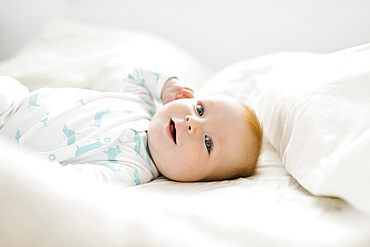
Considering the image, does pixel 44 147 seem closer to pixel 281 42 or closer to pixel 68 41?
pixel 68 41

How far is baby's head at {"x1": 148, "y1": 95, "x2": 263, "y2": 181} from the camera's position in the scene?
1.14 metres

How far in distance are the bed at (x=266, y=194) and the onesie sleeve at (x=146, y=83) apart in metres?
0.29

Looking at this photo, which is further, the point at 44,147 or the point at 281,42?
the point at 281,42

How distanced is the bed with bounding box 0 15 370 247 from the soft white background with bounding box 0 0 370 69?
0.79 metres

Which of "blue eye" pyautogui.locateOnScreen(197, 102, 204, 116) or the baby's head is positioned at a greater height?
"blue eye" pyautogui.locateOnScreen(197, 102, 204, 116)

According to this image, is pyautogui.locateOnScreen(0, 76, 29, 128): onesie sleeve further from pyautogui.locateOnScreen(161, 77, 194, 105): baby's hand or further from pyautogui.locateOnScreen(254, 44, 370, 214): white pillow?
pyautogui.locateOnScreen(254, 44, 370, 214): white pillow

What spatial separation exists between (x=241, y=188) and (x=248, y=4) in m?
1.41

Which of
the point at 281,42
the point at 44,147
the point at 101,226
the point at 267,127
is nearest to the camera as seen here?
the point at 101,226

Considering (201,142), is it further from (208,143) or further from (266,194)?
(266,194)

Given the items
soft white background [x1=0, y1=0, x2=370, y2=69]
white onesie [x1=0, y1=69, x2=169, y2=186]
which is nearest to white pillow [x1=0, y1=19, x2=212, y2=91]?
soft white background [x1=0, y1=0, x2=370, y2=69]

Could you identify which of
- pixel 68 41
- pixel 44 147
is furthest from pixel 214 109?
pixel 68 41

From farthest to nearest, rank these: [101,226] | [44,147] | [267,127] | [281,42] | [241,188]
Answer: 1. [281,42]
2. [267,127]
3. [44,147]
4. [241,188]
5. [101,226]

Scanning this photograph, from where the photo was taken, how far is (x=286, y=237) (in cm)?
71

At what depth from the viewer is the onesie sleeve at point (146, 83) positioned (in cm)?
144
